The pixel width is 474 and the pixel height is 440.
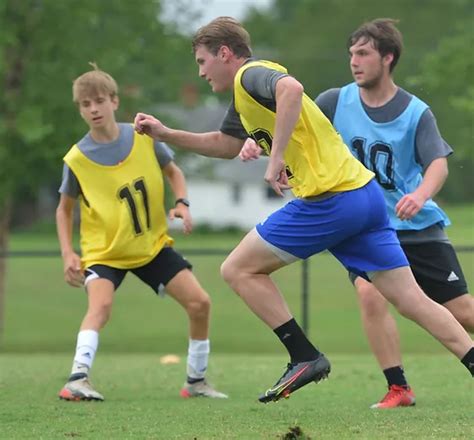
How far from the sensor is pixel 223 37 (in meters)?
6.37

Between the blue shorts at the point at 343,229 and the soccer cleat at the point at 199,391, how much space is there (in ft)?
7.40

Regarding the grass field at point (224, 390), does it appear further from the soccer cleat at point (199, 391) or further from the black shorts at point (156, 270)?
the black shorts at point (156, 270)

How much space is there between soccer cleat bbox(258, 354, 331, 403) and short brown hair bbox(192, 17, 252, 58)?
1.70 meters

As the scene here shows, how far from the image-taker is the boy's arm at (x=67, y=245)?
8.27 m

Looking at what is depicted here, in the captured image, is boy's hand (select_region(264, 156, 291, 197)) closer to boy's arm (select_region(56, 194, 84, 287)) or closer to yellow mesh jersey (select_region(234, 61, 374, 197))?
yellow mesh jersey (select_region(234, 61, 374, 197))

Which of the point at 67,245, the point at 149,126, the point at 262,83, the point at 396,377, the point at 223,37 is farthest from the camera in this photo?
the point at 67,245

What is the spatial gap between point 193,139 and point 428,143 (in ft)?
4.77

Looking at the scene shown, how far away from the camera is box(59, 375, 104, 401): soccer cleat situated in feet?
25.6

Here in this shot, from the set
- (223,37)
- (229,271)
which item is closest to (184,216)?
(229,271)

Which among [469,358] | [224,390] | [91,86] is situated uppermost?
[91,86]

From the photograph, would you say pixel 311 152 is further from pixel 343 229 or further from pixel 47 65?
pixel 47 65

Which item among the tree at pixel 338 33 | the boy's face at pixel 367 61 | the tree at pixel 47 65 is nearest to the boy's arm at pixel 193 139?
the boy's face at pixel 367 61

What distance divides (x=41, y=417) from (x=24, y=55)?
1138 cm

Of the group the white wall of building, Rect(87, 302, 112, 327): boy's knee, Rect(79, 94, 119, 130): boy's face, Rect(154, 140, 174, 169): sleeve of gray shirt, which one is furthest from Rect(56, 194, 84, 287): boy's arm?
the white wall of building
